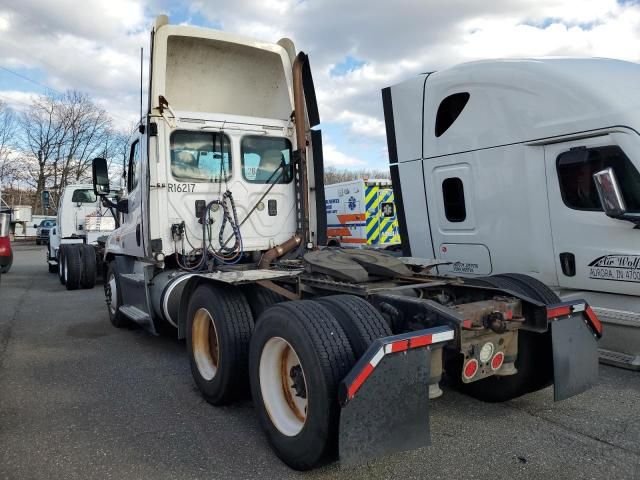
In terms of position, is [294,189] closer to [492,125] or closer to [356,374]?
[492,125]

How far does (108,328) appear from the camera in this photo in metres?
7.53

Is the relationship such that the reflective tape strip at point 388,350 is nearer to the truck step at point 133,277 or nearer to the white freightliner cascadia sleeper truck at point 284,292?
the white freightliner cascadia sleeper truck at point 284,292

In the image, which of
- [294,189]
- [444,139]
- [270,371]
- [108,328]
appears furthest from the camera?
[108,328]

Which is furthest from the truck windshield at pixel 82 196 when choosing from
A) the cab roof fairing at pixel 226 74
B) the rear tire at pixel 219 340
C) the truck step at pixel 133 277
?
the rear tire at pixel 219 340

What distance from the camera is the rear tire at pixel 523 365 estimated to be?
3.71 m

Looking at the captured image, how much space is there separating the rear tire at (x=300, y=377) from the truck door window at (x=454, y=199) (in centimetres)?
331

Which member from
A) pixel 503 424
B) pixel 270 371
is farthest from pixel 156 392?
pixel 503 424

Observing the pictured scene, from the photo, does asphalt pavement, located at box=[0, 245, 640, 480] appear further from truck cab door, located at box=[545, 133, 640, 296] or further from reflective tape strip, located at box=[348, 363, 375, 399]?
truck cab door, located at box=[545, 133, 640, 296]

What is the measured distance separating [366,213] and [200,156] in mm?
8427

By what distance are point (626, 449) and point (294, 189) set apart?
4.44m

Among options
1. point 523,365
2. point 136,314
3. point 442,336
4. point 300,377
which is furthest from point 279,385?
point 136,314

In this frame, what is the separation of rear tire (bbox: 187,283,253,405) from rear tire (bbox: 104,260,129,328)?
2942mm

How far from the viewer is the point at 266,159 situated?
6.45 meters

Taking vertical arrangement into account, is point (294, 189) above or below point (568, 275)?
above
